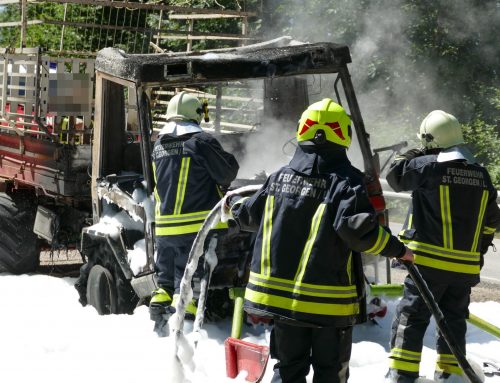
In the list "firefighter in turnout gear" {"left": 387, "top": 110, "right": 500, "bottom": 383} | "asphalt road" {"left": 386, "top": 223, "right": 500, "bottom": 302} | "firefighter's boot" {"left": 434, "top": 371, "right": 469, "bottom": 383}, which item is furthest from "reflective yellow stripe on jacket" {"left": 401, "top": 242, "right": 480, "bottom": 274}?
"asphalt road" {"left": 386, "top": 223, "right": 500, "bottom": 302}

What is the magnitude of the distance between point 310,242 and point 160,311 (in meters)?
2.13

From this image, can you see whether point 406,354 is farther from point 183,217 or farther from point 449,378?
point 183,217

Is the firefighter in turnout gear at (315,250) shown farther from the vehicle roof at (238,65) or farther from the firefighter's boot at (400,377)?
the vehicle roof at (238,65)

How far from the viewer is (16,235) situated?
30.2ft

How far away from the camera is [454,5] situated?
16547 mm

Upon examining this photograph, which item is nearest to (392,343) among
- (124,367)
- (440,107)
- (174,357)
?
(174,357)

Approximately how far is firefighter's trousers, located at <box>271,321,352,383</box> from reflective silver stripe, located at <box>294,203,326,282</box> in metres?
0.30

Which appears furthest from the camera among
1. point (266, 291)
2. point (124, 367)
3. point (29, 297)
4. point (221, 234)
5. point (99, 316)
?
point (29, 297)

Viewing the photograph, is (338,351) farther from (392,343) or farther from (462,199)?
(462,199)

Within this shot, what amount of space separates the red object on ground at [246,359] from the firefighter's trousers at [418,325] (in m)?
0.81

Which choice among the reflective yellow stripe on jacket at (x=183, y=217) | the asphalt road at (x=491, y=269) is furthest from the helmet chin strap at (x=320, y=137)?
the asphalt road at (x=491, y=269)

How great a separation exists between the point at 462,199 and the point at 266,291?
1.59 metres

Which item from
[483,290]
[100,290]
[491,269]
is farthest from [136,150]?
[491,269]

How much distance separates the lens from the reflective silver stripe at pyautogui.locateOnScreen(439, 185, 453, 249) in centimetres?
559
